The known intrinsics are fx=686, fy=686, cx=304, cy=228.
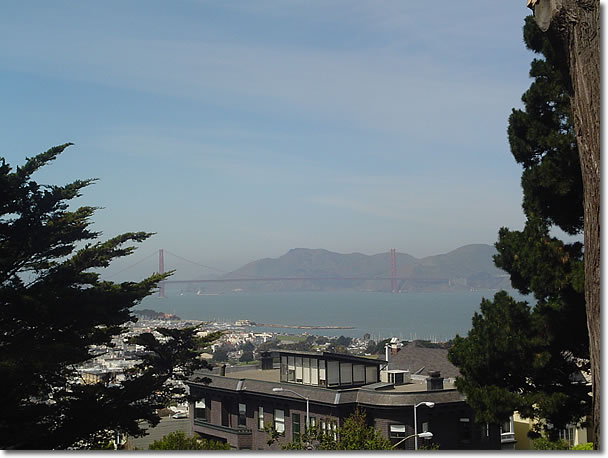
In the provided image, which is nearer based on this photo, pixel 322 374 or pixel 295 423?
pixel 295 423

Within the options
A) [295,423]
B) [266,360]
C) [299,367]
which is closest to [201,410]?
[295,423]

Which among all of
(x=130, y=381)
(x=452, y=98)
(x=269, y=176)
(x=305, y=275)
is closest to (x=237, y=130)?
(x=269, y=176)

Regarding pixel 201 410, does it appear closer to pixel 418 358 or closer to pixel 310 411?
pixel 310 411

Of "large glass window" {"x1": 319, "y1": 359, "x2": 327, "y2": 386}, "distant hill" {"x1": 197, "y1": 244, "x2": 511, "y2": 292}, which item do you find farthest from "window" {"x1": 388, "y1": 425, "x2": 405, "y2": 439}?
"distant hill" {"x1": 197, "y1": 244, "x2": 511, "y2": 292}

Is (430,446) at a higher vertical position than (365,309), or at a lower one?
lower

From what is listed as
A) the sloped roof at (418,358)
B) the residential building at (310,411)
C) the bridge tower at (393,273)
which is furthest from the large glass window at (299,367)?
the bridge tower at (393,273)

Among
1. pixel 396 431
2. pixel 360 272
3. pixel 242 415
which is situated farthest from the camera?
pixel 360 272
